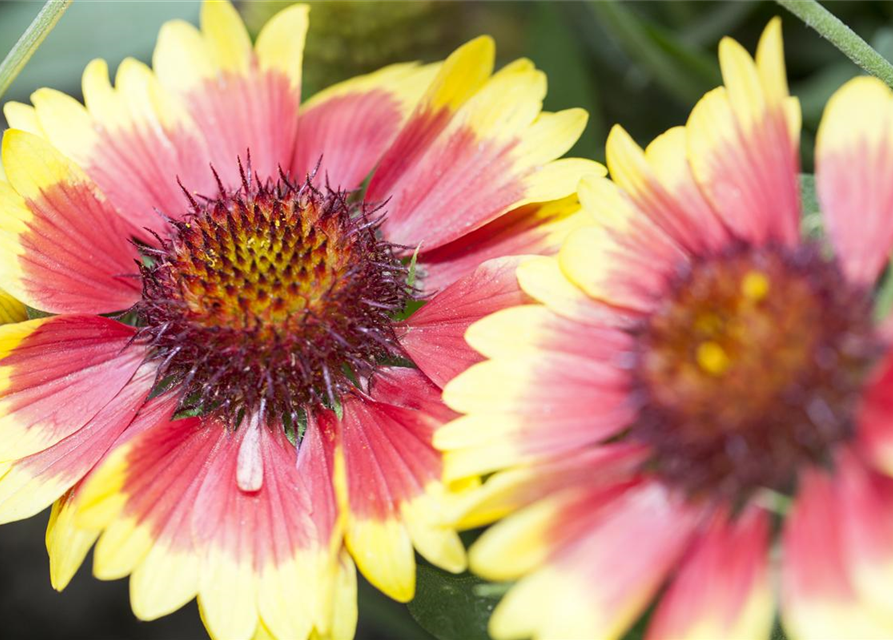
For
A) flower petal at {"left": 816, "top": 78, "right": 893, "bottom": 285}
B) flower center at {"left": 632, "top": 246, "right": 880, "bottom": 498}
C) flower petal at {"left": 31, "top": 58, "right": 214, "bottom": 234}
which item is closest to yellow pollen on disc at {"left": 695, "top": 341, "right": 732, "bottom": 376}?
flower center at {"left": 632, "top": 246, "right": 880, "bottom": 498}

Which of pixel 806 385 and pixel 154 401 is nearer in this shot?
pixel 806 385

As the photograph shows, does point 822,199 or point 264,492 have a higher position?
point 822,199

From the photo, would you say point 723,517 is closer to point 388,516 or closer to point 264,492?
point 388,516

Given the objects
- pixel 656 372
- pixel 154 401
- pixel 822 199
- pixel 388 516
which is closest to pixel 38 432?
pixel 154 401

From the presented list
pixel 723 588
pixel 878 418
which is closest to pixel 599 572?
pixel 723 588

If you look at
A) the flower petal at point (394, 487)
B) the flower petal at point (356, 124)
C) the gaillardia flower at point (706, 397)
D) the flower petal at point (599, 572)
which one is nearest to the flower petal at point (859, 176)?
the gaillardia flower at point (706, 397)

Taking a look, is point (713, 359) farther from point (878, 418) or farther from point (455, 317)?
point (455, 317)
